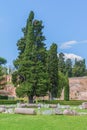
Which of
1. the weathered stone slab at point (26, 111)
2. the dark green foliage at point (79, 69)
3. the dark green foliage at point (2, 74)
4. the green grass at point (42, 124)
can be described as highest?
the dark green foliage at point (79, 69)

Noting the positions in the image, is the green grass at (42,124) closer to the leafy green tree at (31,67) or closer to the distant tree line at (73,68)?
the leafy green tree at (31,67)

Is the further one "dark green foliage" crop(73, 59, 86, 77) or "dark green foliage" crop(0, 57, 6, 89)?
"dark green foliage" crop(73, 59, 86, 77)

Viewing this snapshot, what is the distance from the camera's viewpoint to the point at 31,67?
43.2 meters

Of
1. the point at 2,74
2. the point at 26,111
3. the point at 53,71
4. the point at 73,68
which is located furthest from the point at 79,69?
the point at 26,111

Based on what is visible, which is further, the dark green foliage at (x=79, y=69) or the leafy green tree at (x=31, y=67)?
the dark green foliage at (x=79, y=69)

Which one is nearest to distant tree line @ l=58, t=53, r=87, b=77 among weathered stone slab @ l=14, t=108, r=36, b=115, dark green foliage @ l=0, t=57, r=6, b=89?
dark green foliage @ l=0, t=57, r=6, b=89

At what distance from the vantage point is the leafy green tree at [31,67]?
43062mm

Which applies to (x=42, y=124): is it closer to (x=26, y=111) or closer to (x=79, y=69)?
(x=26, y=111)

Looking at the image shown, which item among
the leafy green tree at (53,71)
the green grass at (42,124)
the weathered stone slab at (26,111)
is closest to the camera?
the green grass at (42,124)

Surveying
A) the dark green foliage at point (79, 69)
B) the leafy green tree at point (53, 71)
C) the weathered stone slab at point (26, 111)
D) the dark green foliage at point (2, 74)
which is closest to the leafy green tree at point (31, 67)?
the dark green foliage at point (2, 74)

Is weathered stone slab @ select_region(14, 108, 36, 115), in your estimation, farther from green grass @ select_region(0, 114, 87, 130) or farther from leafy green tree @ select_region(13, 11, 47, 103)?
leafy green tree @ select_region(13, 11, 47, 103)

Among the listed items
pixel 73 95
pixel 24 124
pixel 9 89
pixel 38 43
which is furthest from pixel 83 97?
pixel 24 124

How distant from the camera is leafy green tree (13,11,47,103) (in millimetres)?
43062

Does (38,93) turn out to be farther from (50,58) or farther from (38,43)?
(50,58)
